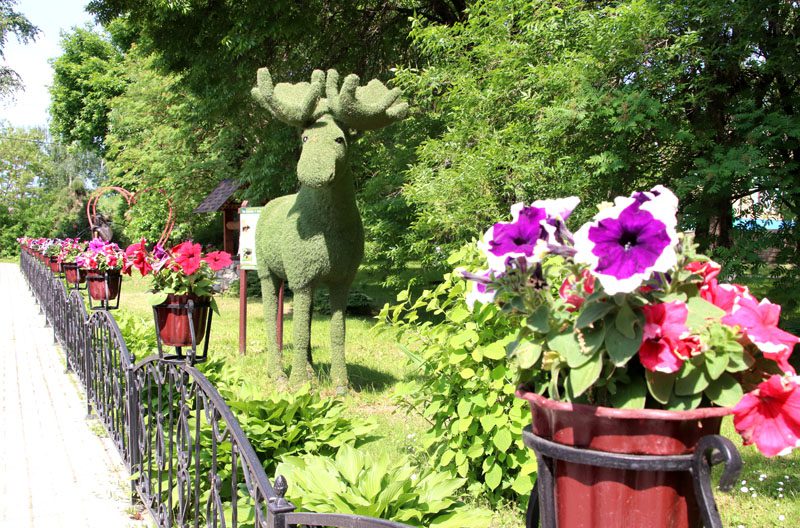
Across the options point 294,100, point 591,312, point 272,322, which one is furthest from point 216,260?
point 591,312

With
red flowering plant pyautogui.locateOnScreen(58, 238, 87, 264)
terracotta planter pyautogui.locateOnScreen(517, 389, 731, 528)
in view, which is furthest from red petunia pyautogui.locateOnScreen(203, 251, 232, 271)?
red flowering plant pyautogui.locateOnScreen(58, 238, 87, 264)

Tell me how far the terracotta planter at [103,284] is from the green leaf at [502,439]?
6.39 metres

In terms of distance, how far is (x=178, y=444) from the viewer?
3.19 m

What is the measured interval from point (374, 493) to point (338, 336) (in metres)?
3.94

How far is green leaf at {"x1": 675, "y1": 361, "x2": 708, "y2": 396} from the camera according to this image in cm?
126

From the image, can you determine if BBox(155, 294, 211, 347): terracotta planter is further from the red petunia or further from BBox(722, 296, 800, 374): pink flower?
BBox(722, 296, 800, 374): pink flower

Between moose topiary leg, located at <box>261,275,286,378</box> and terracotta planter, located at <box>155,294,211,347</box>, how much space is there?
264 cm

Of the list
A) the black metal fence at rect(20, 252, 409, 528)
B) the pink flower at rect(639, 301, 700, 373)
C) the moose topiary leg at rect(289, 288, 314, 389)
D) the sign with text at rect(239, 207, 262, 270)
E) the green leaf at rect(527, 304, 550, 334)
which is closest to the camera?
the pink flower at rect(639, 301, 700, 373)

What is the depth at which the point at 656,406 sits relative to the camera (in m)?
1.34

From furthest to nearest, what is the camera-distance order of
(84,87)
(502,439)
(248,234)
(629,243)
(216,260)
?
1. (84,87)
2. (248,234)
3. (216,260)
4. (502,439)
5. (629,243)

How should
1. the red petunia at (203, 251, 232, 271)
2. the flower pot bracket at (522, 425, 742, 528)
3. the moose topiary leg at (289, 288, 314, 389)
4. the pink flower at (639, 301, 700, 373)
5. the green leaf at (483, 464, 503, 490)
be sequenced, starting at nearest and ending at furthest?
1. the flower pot bracket at (522, 425, 742, 528)
2. the pink flower at (639, 301, 700, 373)
3. the green leaf at (483, 464, 503, 490)
4. the red petunia at (203, 251, 232, 271)
5. the moose topiary leg at (289, 288, 314, 389)

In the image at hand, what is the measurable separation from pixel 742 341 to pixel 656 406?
0.68ft

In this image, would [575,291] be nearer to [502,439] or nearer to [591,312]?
[591,312]

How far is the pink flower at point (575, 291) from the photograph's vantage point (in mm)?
1375
